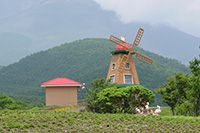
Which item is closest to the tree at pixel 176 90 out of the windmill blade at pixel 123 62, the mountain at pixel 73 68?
the windmill blade at pixel 123 62

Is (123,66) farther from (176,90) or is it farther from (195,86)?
(195,86)

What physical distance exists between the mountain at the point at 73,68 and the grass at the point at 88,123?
154 feet

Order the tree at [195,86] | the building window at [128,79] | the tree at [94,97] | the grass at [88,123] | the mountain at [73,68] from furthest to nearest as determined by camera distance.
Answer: the mountain at [73,68], the building window at [128,79], the tree at [195,86], the tree at [94,97], the grass at [88,123]

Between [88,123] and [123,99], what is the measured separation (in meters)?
5.29

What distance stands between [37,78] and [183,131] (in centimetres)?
6672

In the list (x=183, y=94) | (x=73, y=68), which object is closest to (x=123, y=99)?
(x=183, y=94)

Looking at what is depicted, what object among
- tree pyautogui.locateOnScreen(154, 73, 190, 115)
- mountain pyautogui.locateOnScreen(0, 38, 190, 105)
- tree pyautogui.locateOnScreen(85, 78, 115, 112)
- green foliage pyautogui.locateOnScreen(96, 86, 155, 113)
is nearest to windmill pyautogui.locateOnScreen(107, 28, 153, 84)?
tree pyautogui.locateOnScreen(154, 73, 190, 115)

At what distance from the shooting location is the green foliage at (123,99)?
62.9ft

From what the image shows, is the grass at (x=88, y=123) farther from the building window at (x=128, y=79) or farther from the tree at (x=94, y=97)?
the building window at (x=128, y=79)

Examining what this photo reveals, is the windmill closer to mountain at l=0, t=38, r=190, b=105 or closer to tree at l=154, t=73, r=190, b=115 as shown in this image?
tree at l=154, t=73, r=190, b=115

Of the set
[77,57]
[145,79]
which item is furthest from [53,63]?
[145,79]

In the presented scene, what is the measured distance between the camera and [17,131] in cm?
1242

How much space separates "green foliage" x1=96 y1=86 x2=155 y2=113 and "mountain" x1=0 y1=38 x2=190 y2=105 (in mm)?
44150

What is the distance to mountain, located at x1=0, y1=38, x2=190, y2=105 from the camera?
68.3m
